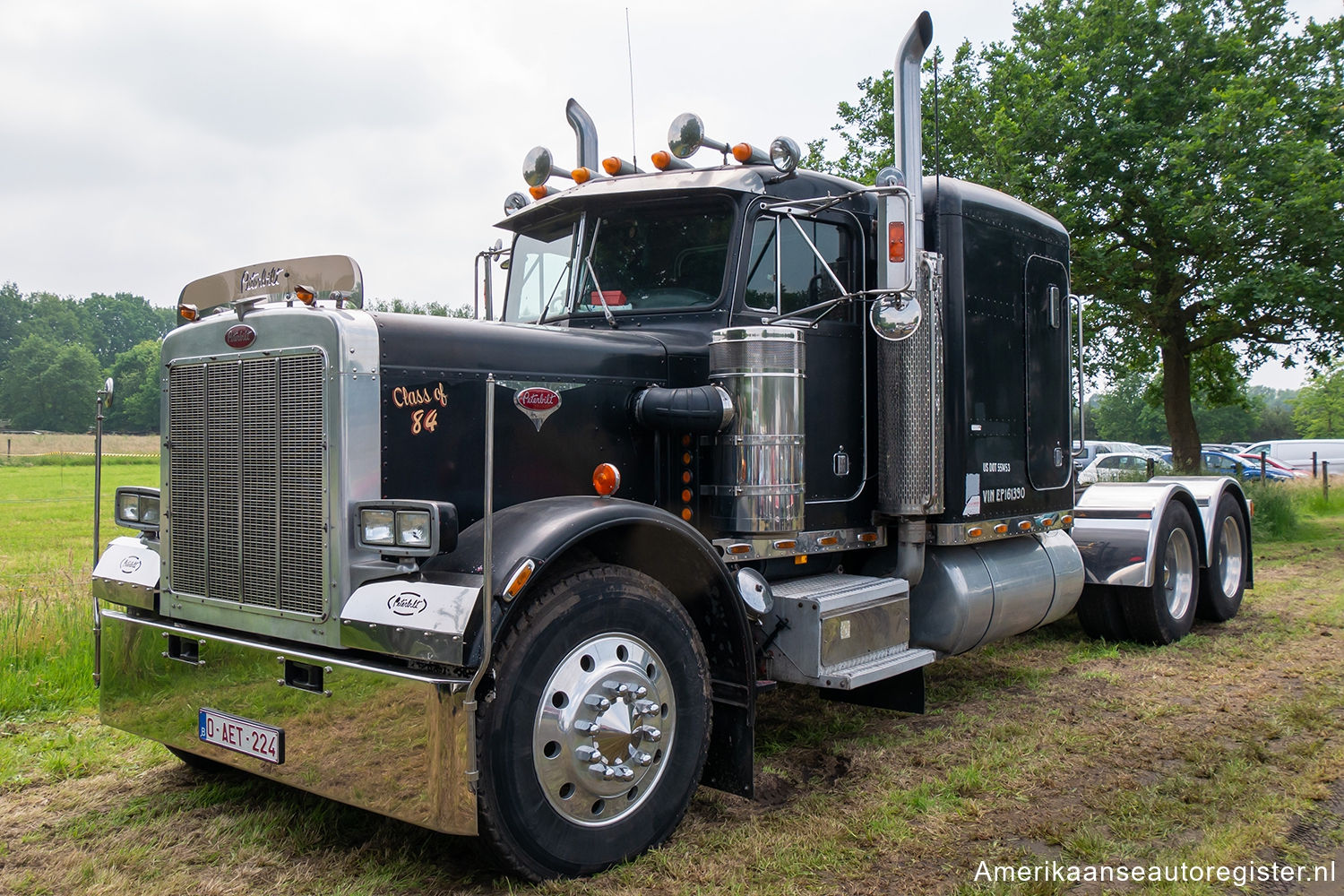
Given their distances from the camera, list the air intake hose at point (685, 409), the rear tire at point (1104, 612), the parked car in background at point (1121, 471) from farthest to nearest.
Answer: the parked car in background at point (1121, 471), the rear tire at point (1104, 612), the air intake hose at point (685, 409)

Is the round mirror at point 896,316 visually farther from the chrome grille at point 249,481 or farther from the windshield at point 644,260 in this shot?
the chrome grille at point 249,481

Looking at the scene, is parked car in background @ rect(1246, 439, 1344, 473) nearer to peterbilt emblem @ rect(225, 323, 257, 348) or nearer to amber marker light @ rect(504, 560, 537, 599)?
amber marker light @ rect(504, 560, 537, 599)

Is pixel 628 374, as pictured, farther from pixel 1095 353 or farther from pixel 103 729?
pixel 1095 353

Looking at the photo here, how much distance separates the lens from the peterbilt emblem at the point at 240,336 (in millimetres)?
3932

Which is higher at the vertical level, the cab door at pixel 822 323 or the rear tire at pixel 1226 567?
the cab door at pixel 822 323

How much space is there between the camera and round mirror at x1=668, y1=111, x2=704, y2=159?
5129mm

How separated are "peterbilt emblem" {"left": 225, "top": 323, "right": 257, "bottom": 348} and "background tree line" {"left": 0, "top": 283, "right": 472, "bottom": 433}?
29.7 meters

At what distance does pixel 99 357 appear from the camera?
7631cm

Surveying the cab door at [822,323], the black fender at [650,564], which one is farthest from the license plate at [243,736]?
the cab door at [822,323]

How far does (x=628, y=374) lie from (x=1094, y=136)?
14.6 metres

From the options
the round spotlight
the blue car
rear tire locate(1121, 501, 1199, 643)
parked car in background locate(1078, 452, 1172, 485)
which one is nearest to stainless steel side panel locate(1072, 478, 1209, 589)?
rear tire locate(1121, 501, 1199, 643)

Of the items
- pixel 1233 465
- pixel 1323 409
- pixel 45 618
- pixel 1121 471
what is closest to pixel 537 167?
pixel 45 618

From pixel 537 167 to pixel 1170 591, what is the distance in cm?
596

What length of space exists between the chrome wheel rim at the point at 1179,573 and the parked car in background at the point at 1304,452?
30.1 meters
